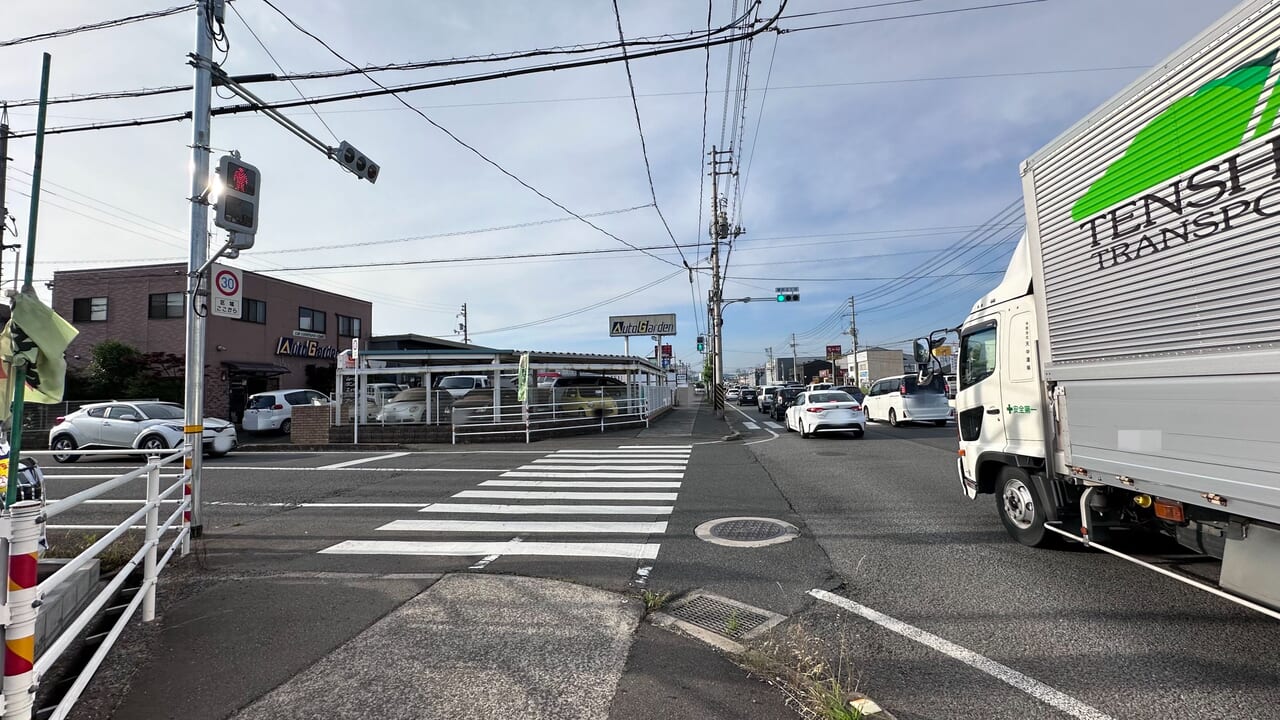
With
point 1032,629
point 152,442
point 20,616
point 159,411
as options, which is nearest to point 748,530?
point 1032,629

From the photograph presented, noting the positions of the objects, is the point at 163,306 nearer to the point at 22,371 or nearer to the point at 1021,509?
the point at 22,371

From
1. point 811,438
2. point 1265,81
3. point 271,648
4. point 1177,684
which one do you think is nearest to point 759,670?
point 1177,684

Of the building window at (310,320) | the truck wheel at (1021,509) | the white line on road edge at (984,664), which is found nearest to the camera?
the white line on road edge at (984,664)

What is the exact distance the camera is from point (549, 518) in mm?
7312

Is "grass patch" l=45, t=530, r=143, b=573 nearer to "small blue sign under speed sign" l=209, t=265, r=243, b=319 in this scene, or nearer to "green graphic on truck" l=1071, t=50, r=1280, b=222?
"small blue sign under speed sign" l=209, t=265, r=243, b=319

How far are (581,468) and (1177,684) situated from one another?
31.3ft

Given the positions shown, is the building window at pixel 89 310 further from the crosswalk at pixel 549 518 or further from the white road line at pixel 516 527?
the white road line at pixel 516 527

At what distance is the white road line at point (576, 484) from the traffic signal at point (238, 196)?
542 centimetres

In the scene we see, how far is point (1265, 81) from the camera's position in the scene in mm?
2914

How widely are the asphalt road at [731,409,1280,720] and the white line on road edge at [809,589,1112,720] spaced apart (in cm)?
2

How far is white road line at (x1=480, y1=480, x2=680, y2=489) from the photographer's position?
31.3ft

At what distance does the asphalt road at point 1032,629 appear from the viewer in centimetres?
295

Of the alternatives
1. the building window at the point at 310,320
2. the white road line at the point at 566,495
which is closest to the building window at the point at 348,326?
the building window at the point at 310,320

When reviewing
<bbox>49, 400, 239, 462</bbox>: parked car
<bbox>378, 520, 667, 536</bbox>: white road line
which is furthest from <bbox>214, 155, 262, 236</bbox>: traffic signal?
<bbox>49, 400, 239, 462</bbox>: parked car
